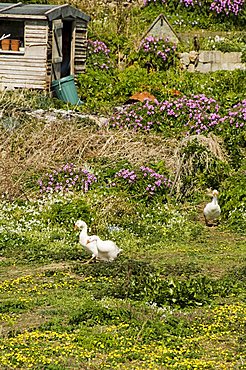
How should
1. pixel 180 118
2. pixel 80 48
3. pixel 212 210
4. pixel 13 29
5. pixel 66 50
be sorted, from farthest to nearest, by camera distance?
pixel 66 50 < pixel 80 48 < pixel 13 29 < pixel 180 118 < pixel 212 210

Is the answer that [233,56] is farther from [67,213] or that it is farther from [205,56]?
[67,213]

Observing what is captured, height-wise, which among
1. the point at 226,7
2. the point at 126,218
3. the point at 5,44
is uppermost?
the point at 226,7

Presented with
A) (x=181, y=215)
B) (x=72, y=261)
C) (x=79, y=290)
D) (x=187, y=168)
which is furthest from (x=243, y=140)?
(x=79, y=290)

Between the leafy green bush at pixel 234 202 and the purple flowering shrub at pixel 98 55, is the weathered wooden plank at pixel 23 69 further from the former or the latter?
the leafy green bush at pixel 234 202

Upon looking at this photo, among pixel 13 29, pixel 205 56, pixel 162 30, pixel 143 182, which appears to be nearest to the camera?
pixel 143 182

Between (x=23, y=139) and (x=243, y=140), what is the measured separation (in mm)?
4245

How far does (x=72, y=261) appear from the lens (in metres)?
11.8

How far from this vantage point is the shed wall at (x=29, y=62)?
20484 millimetres

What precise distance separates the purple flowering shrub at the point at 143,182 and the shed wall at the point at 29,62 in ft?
20.2

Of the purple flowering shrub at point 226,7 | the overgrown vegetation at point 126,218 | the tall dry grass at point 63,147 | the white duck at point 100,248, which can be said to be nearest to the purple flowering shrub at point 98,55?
the overgrown vegetation at point 126,218

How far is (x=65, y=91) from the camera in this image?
21141 mm

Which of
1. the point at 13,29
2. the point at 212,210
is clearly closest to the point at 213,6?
the point at 13,29

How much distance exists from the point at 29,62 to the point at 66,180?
663cm

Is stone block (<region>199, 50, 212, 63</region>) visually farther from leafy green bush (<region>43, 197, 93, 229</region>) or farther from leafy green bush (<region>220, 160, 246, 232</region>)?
leafy green bush (<region>43, 197, 93, 229</region>)
